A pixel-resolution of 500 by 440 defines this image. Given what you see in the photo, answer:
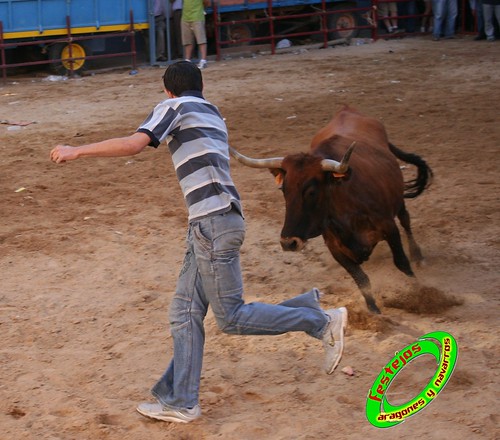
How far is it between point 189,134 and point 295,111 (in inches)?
324

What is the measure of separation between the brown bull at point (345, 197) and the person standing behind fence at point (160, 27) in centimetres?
1092

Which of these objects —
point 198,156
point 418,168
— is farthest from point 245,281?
point 198,156

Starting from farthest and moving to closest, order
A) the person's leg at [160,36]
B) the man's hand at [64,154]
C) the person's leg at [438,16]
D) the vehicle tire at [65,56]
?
the person's leg at [438,16] < the person's leg at [160,36] < the vehicle tire at [65,56] < the man's hand at [64,154]

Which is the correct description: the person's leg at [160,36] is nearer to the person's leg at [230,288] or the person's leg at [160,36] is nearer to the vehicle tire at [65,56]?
the vehicle tire at [65,56]

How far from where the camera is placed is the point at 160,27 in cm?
1773

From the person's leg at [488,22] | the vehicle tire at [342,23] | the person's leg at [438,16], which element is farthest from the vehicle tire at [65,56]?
the person's leg at [488,22]

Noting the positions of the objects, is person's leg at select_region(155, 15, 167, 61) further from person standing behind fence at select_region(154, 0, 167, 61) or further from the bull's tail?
the bull's tail

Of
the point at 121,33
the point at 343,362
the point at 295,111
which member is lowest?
the point at 343,362

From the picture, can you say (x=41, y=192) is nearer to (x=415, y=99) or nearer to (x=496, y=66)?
(x=415, y=99)

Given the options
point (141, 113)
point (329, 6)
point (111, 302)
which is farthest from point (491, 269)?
point (329, 6)

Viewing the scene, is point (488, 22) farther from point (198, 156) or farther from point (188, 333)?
point (188, 333)

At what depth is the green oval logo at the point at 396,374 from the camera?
184 inches

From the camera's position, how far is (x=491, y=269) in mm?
7043

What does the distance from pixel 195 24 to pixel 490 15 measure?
5.69 m
